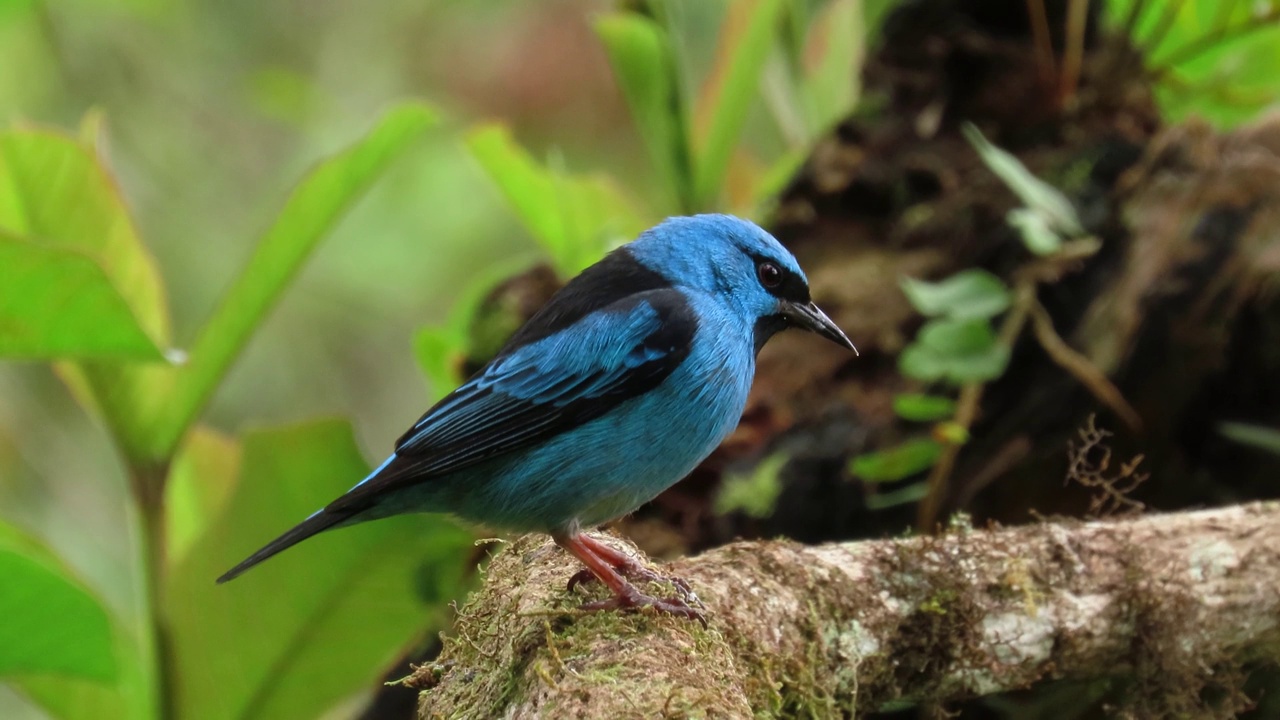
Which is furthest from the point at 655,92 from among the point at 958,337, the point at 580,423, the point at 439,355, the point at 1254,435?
the point at 1254,435

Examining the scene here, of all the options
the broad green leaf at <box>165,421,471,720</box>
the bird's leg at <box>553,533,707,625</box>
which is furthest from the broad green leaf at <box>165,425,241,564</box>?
the bird's leg at <box>553,533,707,625</box>

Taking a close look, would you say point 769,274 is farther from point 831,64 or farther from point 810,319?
point 831,64

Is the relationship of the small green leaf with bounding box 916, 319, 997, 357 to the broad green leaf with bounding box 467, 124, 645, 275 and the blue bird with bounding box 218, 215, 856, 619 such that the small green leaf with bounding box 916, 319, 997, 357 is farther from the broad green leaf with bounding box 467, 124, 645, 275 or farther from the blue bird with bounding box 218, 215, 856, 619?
the broad green leaf with bounding box 467, 124, 645, 275

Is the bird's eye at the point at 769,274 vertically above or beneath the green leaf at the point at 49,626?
beneath

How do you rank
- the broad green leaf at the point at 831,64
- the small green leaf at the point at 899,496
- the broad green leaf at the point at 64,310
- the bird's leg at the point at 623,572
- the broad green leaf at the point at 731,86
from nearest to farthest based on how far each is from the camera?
1. the bird's leg at the point at 623,572
2. the broad green leaf at the point at 64,310
3. the small green leaf at the point at 899,496
4. the broad green leaf at the point at 731,86
5. the broad green leaf at the point at 831,64

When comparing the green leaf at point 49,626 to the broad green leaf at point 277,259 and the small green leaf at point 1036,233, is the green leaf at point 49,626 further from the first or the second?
the small green leaf at point 1036,233

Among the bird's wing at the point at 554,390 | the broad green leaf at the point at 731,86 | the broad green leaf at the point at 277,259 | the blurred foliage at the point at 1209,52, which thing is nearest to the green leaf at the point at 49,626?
the broad green leaf at the point at 277,259

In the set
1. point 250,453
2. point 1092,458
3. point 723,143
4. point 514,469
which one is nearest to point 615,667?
point 514,469
